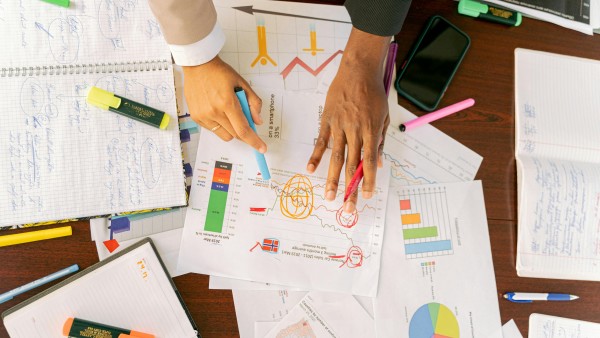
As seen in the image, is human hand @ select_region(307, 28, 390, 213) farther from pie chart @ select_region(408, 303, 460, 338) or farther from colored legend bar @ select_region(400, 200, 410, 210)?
pie chart @ select_region(408, 303, 460, 338)

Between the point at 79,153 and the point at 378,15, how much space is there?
1.89 feet

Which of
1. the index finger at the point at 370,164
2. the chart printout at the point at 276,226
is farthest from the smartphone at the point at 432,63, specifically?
the chart printout at the point at 276,226

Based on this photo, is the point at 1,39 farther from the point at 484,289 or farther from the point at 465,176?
the point at 484,289

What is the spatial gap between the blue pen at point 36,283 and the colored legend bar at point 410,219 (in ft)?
1.96

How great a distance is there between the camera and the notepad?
0.92 meters

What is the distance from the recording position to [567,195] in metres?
0.93

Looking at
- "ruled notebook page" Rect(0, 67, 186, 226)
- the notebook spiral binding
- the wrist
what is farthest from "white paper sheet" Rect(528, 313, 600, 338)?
the notebook spiral binding

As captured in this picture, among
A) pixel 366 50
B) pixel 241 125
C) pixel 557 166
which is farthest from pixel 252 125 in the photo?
pixel 557 166

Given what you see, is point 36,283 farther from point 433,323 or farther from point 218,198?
point 433,323

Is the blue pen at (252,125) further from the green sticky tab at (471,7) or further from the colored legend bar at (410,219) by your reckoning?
the green sticky tab at (471,7)

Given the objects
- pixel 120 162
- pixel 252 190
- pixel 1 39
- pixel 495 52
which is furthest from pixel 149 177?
pixel 495 52

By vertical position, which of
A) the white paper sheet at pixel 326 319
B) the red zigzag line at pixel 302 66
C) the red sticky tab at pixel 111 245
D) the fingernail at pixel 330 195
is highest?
the red zigzag line at pixel 302 66

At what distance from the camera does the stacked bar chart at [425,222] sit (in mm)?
872

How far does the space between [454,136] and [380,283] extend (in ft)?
1.08
